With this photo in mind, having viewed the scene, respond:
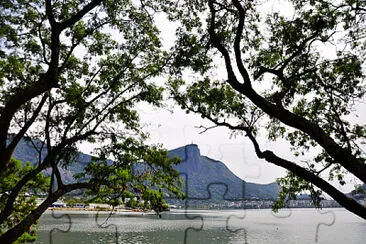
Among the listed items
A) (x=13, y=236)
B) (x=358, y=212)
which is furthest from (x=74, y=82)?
(x=358, y=212)

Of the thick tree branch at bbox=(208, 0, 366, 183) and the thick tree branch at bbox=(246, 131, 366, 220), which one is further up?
the thick tree branch at bbox=(208, 0, 366, 183)

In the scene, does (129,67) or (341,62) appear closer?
(341,62)

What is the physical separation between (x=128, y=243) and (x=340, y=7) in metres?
49.7

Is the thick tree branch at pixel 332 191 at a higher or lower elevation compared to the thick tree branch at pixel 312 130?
lower

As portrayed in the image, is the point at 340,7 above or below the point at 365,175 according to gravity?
above

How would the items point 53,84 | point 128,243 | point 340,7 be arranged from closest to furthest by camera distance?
point 53,84 < point 340,7 < point 128,243

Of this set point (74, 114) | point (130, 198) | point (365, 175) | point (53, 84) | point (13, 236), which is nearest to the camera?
point (365, 175)

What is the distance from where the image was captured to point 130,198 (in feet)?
38.6

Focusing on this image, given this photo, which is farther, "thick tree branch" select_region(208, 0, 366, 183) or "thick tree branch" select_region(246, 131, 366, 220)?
"thick tree branch" select_region(246, 131, 366, 220)

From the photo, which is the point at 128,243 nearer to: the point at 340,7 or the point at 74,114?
the point at 74,114

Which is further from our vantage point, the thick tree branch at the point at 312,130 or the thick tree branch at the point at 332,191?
the thick tree branch at the point at 332,191

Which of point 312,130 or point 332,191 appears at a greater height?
point 312,130

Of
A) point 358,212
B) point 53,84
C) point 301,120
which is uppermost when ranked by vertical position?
point 53,84

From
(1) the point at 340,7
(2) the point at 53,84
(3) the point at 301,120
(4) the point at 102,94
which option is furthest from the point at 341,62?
(4) the point at 102,94
